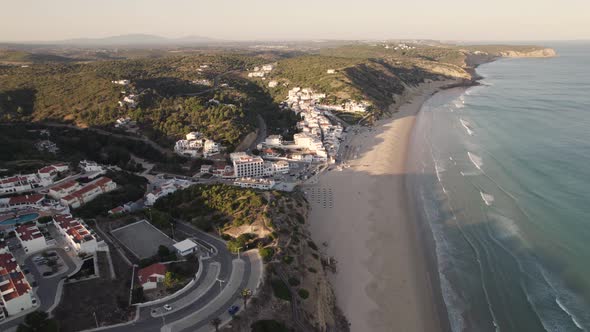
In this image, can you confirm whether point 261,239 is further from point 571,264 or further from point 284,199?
point 571,264

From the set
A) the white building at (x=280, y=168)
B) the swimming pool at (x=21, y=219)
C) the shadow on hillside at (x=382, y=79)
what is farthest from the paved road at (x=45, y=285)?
the shadow on hillside at (x=382, y=79)

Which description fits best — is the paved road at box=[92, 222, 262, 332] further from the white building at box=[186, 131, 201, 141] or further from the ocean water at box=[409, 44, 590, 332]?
the white building at box=[186, 131, 201, 141]

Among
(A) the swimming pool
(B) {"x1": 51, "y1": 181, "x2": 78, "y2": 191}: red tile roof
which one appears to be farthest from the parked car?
(B) {"x1": 51, "y1": 181, "x2": 78, "y2": 191}: red tile roof

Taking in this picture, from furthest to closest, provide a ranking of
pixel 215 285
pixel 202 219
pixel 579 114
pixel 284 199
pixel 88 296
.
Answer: pixel 579 114 < pixel 284 199 < pixel 202 219 < pixel 215 285 < pixel 88 296

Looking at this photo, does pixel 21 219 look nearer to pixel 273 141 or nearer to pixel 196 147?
pixel 196 147

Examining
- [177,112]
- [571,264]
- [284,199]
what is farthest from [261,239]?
[177,112]

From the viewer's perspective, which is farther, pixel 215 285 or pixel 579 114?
pixel 579 114
